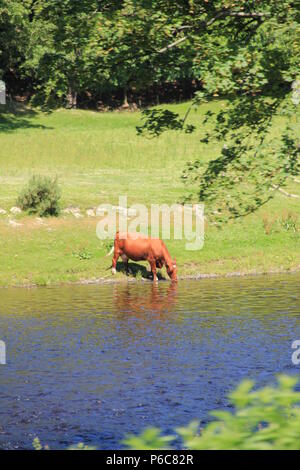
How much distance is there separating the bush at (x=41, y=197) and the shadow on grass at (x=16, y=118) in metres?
36.9

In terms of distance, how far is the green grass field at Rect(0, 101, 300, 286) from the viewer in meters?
36.2

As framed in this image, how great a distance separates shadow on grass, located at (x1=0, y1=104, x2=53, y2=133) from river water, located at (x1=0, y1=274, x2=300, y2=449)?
47986mm

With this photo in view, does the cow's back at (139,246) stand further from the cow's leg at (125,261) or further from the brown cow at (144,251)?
the cow's leg at (125,261)

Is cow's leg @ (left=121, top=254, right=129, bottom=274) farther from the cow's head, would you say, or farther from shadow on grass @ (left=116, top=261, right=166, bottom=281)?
the cow's head

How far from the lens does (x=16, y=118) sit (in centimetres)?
8506

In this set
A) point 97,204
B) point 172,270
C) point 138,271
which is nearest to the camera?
point 172,270

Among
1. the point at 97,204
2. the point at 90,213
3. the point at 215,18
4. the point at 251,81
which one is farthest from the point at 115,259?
the point at 251,81

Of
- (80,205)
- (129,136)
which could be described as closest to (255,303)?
(80,205)

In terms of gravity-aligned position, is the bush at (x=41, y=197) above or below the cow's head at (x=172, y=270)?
above

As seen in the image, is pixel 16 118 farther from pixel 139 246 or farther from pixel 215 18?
pixel 215 18

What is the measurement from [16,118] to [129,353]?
218 feet

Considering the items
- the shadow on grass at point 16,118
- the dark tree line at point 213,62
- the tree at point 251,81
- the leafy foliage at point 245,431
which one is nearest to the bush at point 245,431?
the leafy foliage at point 245,431

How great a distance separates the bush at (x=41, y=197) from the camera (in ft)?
132
